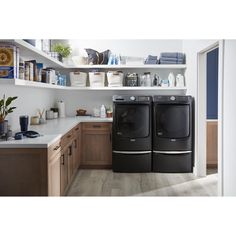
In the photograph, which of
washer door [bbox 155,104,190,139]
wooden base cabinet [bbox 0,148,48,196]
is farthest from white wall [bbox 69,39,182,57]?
wooden base cabinet [bbox 0,148,48,196]

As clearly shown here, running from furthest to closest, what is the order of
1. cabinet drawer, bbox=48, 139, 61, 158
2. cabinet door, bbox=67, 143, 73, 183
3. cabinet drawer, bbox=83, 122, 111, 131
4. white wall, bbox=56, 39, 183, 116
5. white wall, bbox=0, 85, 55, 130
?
1. white wall, bbox=56, 39, 183, 116
2. cabinet drawer, bbox=83, 122, 111, 131
3. cabinet door, bbox=67, 143, 73, 183
4. white wall, bbox=0, 85, 55, 130
5. cabinet drawer, bbox=48, 139, 61, 158

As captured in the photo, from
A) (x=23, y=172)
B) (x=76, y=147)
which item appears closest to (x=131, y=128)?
(x=76, y=147)

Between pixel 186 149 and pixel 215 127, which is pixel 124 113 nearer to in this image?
pixel 186 149

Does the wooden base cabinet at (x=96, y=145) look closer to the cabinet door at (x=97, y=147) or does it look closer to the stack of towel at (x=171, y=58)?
the cabinet door at (x=97, y=147)

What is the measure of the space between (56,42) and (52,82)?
1.69 metres

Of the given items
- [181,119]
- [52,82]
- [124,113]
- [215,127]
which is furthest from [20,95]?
[215,127]

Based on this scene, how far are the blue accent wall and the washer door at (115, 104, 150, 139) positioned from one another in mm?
1142

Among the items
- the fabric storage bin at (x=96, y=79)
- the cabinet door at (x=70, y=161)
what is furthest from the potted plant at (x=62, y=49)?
the cabinet door at (x=70, y=161)

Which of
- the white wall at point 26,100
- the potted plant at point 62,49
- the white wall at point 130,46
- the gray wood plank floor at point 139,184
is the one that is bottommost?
the gray wood plank floor at point 139,184

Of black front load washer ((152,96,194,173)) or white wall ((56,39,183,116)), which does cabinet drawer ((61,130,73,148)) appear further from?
white wall ((56,39,183,116))

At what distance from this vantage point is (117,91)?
19.1 ft

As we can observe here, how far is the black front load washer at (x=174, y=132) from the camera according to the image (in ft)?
16.6

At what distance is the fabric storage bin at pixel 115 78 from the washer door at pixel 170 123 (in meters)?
0.81

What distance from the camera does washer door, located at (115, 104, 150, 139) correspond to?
5.06 metres
